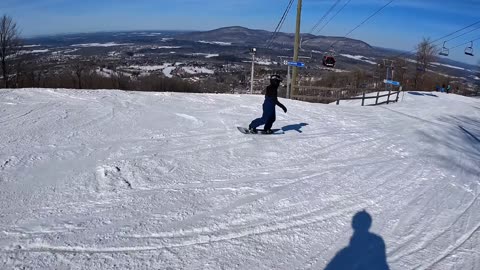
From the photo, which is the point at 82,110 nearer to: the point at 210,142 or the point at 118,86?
the point at 210,142

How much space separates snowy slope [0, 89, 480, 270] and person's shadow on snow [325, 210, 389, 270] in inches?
4.0

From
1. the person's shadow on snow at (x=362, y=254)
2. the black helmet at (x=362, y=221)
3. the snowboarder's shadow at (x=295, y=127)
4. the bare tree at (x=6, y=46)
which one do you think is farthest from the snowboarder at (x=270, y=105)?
the bare tree at (x=6, y=46)

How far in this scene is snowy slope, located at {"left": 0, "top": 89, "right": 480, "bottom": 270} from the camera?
13.3ft

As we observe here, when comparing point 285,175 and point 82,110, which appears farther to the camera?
point 82,110

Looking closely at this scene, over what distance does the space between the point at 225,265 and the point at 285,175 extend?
10.9ft

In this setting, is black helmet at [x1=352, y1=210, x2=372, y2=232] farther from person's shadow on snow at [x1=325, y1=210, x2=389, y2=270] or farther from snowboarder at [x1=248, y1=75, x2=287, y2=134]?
snowboarder at [x1=248, y1=75, x2=287, y2=134]

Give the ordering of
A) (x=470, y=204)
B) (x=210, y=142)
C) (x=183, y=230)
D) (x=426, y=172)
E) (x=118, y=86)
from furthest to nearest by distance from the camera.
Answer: (x=118, y=86)
(x=210, y=142)
(x=426, y=172)
(x=470, y=204)
(x=183, y=230)

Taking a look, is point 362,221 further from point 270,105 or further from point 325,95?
point 325,95

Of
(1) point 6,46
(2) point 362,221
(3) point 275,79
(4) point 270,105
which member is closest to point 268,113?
(4) point 270,105

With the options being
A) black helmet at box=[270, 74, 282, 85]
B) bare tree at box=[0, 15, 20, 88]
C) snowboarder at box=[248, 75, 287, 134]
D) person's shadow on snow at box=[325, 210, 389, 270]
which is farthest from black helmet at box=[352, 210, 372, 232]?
bare tree at box=[0, 15, 20, 88]

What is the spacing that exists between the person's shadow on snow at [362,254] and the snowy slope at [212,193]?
0.33 ft

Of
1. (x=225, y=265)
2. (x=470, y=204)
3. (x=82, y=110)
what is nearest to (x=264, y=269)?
(x=225, y=265)

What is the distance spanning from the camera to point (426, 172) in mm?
7953

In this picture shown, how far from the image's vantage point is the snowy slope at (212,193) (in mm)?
4059
